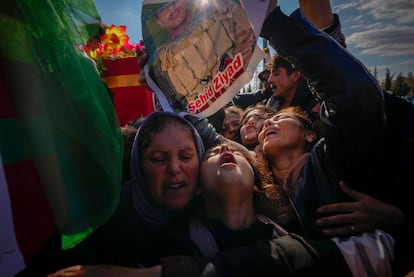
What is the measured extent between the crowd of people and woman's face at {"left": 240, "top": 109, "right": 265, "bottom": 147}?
0.36 metres

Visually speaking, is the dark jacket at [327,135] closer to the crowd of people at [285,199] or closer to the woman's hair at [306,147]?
the crowd of people at [285,199]

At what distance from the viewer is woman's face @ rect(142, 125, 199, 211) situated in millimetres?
1043

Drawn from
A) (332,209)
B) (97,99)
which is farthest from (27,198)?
(332,209)

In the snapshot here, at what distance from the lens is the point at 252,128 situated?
1.58m

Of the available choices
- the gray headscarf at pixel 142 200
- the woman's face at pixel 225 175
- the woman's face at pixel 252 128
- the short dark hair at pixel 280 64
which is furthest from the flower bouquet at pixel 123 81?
the woman's face at pixel 225 175

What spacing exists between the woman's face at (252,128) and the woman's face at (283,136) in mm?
229

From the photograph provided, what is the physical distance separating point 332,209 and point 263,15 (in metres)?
0.67

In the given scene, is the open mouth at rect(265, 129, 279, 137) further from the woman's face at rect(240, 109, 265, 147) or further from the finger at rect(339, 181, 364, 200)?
the finger at rect(339, 181, 364, 200)

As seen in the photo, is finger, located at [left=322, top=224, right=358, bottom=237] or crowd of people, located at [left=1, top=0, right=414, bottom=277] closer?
crowd of people, located at [left=1, top=0, right=414, bottom=277]

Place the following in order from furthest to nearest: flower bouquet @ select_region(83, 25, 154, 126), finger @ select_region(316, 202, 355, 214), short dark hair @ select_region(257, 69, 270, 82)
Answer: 1. short dark hair @ select_region(257, 69, 270, 82)
2. flower bouquet @ select_region(83, 25, 154, 126)
3. finger @ select_region(316, 202, 355, 214)

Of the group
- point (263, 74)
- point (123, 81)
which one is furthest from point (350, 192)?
point (123, 81)

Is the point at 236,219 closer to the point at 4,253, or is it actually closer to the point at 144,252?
the point at 144,252

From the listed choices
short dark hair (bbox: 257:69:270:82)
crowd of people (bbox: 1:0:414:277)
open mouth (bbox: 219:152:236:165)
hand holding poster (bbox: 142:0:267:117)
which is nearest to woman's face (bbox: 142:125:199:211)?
crowd of people (bbox: 1:0:414:277)

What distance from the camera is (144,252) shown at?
36.3 inches
